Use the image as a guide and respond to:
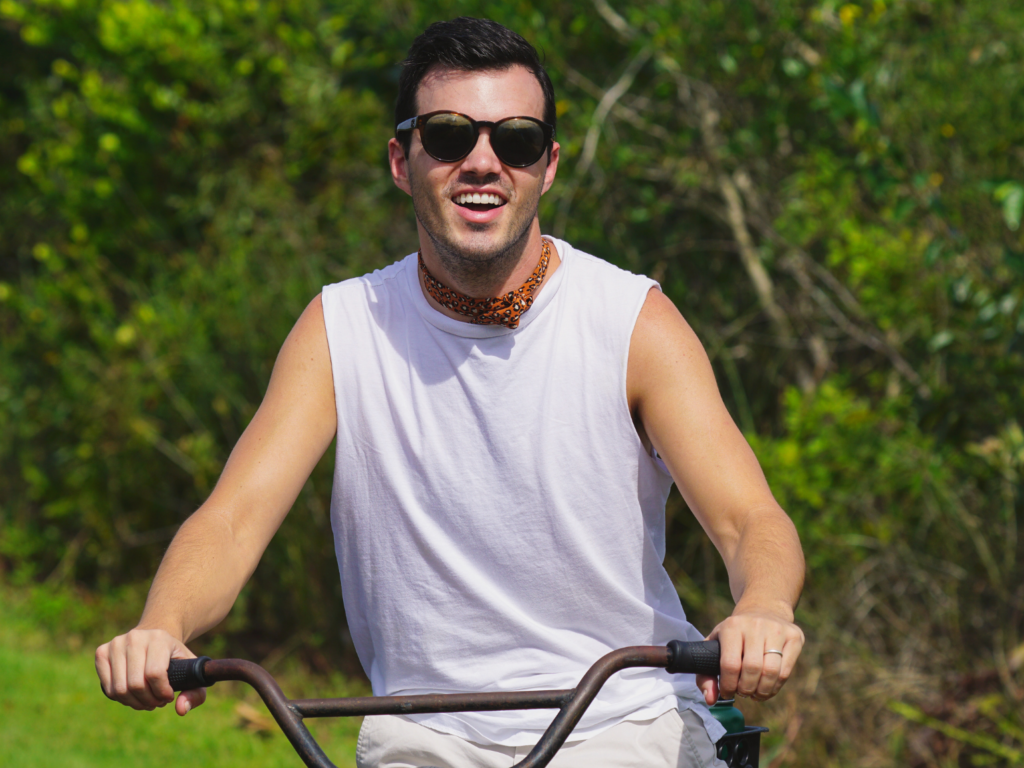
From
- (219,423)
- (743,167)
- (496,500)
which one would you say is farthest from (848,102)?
(219,423)

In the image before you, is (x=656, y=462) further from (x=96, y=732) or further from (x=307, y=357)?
(x=96, y=732)

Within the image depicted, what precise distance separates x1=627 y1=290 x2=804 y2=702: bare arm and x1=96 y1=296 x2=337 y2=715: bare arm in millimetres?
658

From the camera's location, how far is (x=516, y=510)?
230cm

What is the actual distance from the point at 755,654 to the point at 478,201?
105cm

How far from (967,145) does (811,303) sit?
101 centimetres

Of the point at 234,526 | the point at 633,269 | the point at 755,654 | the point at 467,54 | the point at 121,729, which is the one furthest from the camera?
the point at 121,729

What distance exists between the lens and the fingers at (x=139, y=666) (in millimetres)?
1860

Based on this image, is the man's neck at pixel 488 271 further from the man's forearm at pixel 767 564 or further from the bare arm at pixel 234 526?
the man's forearm at pixel 767 564

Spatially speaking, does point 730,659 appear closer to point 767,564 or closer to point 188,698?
point 767,564

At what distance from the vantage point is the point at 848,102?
13.0 feet

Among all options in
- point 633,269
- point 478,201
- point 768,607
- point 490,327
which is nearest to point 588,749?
point 768,607

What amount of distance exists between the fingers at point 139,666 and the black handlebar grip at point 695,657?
801mm

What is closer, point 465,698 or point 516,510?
point 465,698

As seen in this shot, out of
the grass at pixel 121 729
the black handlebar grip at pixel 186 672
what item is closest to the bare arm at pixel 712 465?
the black handlebar grip at pixel 186 672
